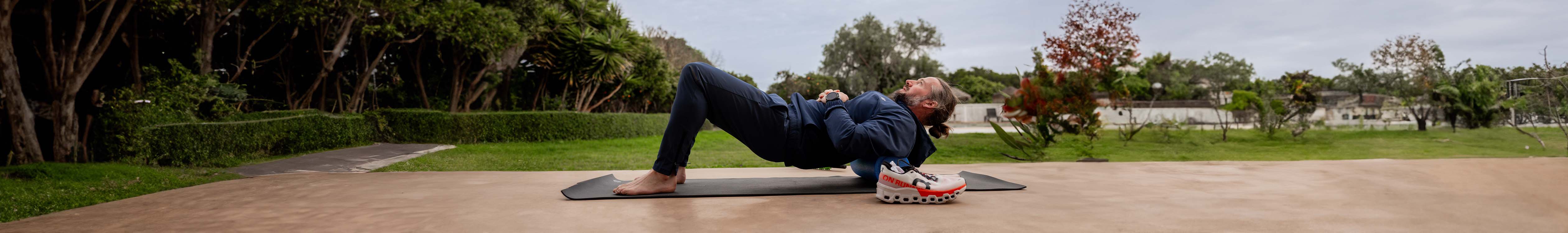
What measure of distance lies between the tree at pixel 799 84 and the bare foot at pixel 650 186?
2071 cm

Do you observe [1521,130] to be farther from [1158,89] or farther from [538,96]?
[1158,89]

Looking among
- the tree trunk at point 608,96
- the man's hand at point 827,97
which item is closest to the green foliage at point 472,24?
the tree trunk at point 608,96

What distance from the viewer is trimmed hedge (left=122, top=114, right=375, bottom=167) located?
5828 mm

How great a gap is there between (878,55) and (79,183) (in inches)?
981

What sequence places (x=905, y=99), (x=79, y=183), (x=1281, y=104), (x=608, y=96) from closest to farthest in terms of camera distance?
(x=905, y=99), (x=79, y=183), (x=1281, y=104), (x=608, y=96)

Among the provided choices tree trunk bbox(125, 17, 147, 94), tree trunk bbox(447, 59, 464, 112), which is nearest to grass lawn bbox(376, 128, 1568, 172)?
tree trunk bbox(447, 59, 464, 112)

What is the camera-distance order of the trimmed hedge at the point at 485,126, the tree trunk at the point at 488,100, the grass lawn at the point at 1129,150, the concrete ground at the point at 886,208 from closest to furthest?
the concrete ground at the point at 886,208 → the grass lawn at the point at 1129,150 → the trimmed hedge at the point at 485,126 → the tree trunk at the point at 488,100

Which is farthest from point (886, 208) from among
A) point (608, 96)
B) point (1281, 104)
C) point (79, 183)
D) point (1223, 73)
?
point (1223, 73)

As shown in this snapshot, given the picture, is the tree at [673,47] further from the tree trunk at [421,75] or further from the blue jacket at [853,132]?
the blue jacket at [853,132]

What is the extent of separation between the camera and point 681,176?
369cm

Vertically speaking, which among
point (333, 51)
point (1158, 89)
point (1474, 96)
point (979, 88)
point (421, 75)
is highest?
point (979, 88)

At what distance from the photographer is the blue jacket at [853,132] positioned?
3.00 m

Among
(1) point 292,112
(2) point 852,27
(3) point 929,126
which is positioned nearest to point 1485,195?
(3) point 929,126

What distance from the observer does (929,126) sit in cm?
378
